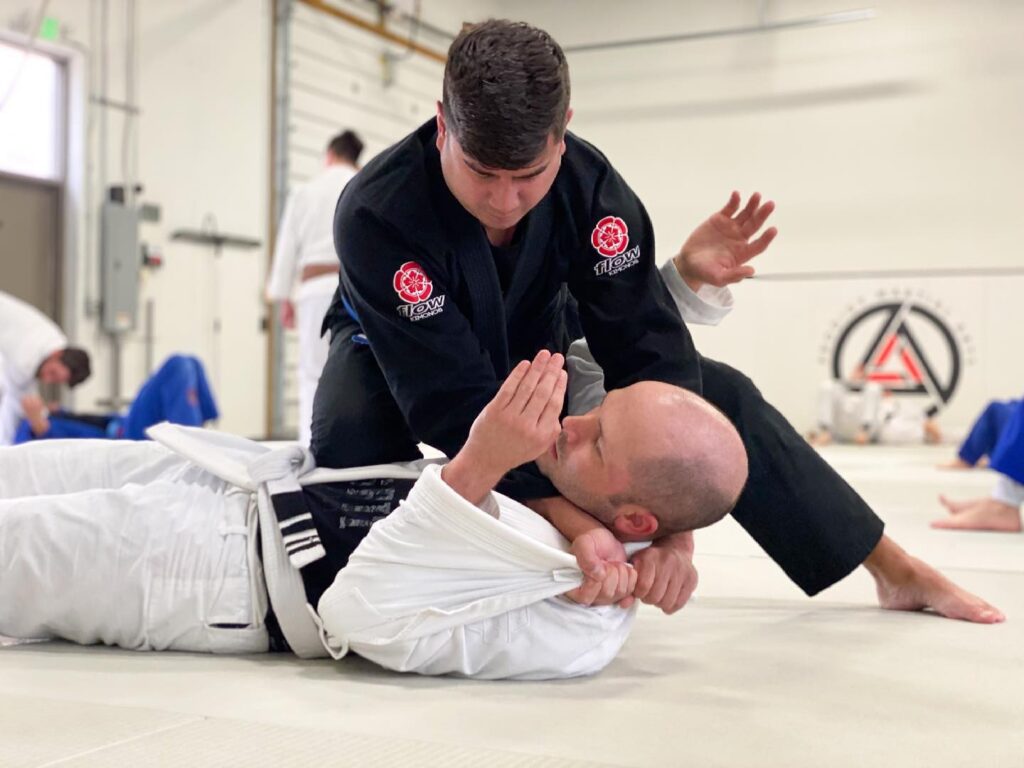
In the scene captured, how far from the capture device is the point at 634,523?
1.77 meters

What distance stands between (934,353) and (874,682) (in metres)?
9.89

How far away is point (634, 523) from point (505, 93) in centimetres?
70

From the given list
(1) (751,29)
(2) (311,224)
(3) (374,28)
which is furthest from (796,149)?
(2) (311,224)

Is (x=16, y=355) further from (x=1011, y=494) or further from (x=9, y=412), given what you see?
(x=1011, y=494)

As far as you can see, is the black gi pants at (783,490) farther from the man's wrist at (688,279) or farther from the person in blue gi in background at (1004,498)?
the person in blue gi in background at (1004,498)

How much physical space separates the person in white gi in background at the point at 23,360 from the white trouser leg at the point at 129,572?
4413mm

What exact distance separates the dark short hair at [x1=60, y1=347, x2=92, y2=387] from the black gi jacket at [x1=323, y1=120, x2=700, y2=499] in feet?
14.9

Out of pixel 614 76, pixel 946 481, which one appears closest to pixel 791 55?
pixel 614 76

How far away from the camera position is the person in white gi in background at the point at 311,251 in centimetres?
566

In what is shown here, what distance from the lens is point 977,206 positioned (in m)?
11.0

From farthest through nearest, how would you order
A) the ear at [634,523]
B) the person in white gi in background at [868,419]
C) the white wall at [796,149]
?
the person in white gi in background at [868,419]
the white wall at [796,149]
the ear at [634,523]

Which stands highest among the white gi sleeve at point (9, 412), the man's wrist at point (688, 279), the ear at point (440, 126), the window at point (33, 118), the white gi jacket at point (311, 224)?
the window at point (33, 118)

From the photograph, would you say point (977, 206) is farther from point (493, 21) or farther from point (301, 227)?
point (493, 21)

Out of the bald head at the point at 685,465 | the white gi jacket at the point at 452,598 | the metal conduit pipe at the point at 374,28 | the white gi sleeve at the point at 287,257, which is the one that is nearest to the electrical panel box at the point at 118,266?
the white gi sleeve at the point at 287,257
